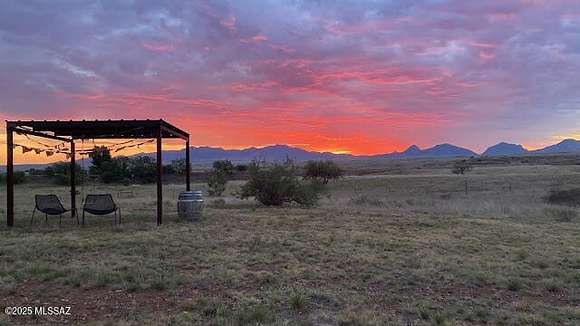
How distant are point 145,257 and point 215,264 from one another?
124cm

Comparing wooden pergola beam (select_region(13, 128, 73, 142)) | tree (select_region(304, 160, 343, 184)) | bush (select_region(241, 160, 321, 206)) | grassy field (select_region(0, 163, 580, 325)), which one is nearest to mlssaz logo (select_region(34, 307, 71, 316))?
grassy field (select_region(0, 163, 580, 325))

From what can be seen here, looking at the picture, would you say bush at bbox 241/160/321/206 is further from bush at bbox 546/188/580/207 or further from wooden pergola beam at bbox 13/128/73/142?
bush at bbox 546/188/580/207

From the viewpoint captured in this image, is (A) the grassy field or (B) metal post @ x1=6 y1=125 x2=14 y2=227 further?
(B) metal post @ x1=6 y1=125 x2=14 y2=227

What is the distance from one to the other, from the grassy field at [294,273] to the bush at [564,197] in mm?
11665

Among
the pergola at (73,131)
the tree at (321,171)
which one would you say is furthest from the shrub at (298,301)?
the tree at (321,171)

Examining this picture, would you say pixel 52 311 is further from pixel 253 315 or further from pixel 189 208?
pixel 189 208

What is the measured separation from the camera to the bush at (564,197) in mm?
21825

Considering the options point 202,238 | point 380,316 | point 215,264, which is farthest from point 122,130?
point 380,316

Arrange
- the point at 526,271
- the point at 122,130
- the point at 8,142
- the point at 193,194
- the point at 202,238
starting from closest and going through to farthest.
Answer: the point at 526,271, the point at 202,238, the point at 8,142, the point at 193,194, the point at 122,130

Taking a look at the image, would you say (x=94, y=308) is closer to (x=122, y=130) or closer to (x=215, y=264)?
(x=215, y=264)

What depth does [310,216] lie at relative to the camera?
45.4 feet

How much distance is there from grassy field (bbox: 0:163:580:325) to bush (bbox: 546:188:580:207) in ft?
38.3

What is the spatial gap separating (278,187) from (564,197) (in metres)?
14.3

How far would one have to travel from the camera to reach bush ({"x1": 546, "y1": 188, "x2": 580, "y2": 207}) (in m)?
21.8
